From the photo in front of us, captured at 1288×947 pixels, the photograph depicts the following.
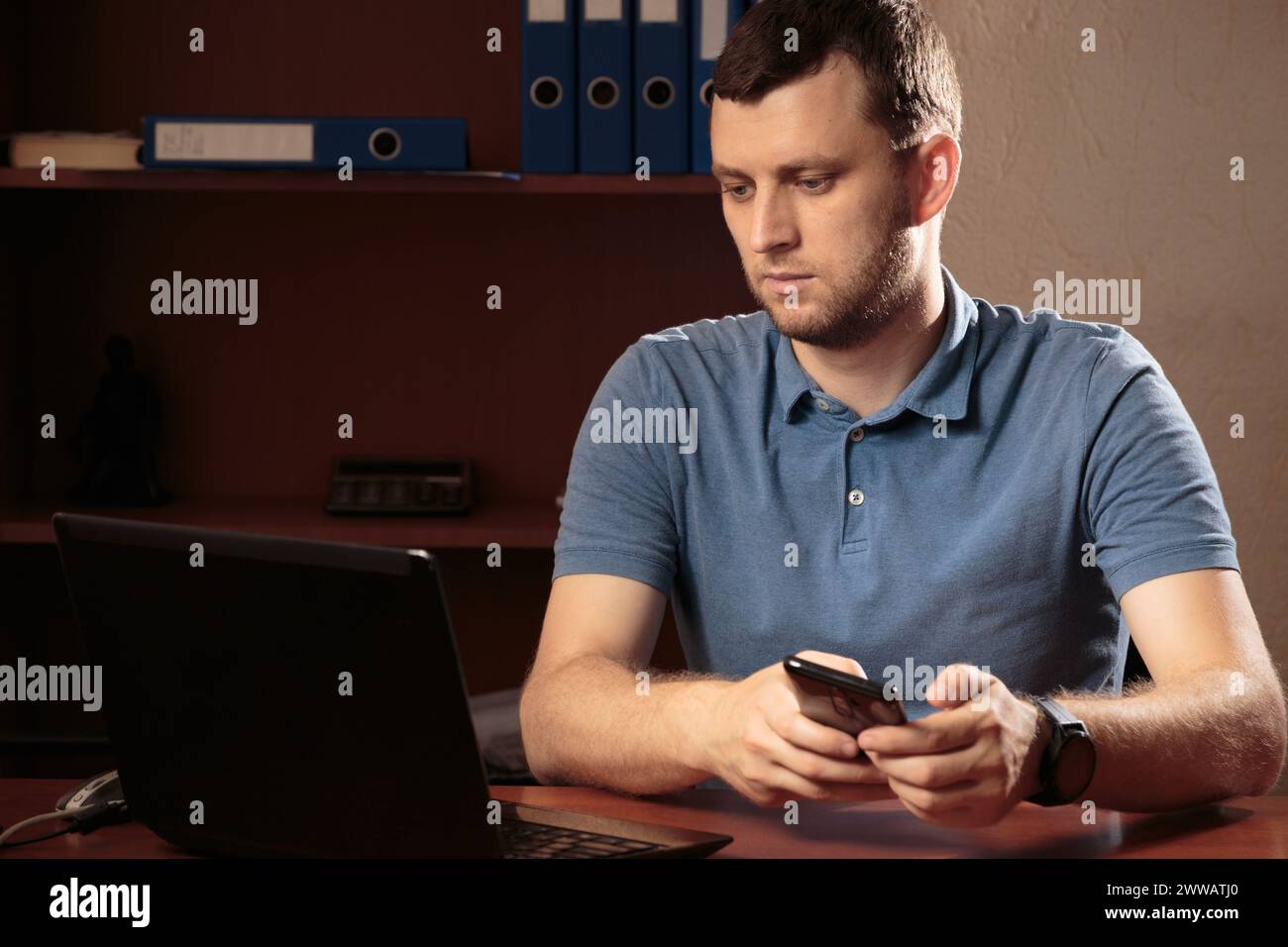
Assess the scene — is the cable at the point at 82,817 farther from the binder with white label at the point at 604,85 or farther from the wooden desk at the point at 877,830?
the binder with white label at the point at 604,85

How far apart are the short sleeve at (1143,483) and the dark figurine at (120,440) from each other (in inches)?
60.1

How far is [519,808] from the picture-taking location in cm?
98

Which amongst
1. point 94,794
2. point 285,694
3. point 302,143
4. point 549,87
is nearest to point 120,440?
point 302,143

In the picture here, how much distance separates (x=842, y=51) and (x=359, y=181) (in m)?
0.93

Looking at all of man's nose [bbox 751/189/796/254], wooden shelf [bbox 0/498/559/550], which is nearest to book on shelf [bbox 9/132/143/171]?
wooden shelf [bbox 0/498/559/550]

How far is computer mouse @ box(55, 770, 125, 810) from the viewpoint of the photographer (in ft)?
3.19

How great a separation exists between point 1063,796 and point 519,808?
379 millimetres

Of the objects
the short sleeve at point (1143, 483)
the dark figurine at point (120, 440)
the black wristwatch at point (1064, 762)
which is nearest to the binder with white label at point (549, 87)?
the dark figurine at point (120, 440)

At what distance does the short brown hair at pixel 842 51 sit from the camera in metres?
1.29

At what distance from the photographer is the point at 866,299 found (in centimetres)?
132

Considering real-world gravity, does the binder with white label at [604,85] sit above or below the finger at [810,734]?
above

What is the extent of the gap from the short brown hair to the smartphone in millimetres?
662

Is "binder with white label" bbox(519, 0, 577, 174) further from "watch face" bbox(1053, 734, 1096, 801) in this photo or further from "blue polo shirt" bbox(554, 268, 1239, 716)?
"watch face" bbox(1053, 734, 1096, 801)
